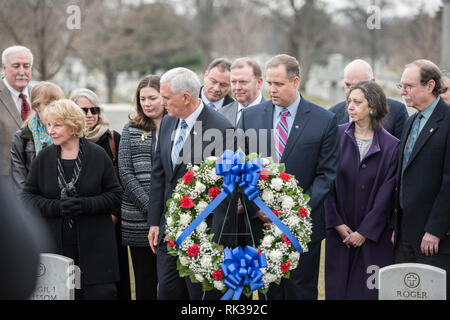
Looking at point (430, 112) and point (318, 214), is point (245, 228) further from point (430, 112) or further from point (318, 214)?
point (430, 112)

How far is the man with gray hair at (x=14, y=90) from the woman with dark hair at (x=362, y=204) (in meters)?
3.71

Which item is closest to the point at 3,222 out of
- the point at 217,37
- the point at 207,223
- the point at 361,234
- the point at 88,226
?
the point at 207,223

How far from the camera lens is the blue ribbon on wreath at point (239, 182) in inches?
178

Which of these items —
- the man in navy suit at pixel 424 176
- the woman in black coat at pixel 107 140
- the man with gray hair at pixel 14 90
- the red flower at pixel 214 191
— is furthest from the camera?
the man with gray hair at pixel 14 90

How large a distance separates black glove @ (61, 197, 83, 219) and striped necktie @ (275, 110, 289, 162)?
6.07 ft

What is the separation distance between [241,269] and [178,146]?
1.33 meters

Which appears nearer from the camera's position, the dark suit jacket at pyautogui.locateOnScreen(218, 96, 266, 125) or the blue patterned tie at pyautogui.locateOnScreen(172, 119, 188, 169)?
the blue patterned tie at pyautogui.locateOnScreen(172, 119, 188, 169)

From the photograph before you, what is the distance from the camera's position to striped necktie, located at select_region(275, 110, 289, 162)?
17.8 feet

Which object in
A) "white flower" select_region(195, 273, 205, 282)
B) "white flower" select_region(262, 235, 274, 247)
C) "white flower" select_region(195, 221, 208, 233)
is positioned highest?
"white flower" select_region(195, 221, 208, 233)

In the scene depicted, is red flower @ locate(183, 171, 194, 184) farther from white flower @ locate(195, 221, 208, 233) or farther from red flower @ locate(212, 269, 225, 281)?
red flower @ locate(212, 269, 225, 281)

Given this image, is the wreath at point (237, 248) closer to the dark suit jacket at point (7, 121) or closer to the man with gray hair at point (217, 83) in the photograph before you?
the man with gray hair at point (217, 83)

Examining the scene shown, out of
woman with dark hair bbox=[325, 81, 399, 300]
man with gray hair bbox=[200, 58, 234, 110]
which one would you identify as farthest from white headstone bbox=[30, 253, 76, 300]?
man with gray hair bbox=[200, 58, 234, 110]

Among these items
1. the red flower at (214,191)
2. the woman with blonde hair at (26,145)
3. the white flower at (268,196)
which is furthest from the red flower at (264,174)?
the woman with blonde hair at (26,145)

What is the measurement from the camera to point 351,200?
5.80m
